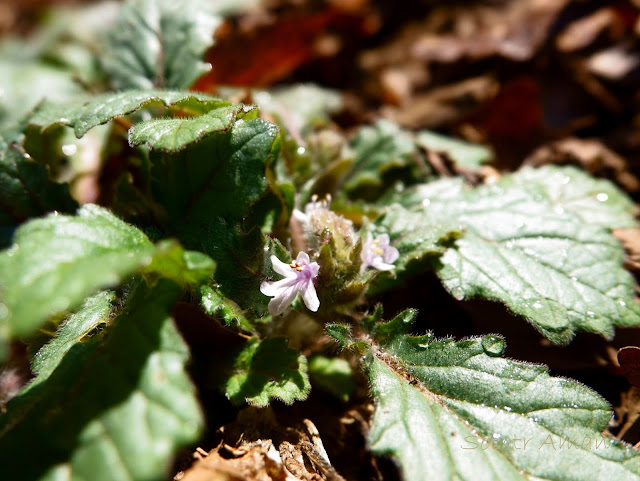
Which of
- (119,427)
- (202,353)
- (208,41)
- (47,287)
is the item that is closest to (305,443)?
(202,353)

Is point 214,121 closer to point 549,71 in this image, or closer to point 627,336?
point 627,336

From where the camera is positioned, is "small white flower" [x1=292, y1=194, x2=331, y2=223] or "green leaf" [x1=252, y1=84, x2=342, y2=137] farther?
"green leaf" [x1=252, y1=84, x2=342, y2=137]

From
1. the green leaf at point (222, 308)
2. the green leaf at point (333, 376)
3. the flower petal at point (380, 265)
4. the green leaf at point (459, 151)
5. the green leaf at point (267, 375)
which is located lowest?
the green leaf at point (333, 376)

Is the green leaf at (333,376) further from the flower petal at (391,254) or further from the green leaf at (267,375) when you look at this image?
the flower petal at (391,254)

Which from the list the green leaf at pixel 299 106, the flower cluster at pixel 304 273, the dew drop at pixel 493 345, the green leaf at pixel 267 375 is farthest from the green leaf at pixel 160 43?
the dew drop at pixel 493 345

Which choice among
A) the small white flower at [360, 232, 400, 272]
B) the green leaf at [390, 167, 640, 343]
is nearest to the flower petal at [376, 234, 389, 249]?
the small white flower at [360, 232, 400, 272]

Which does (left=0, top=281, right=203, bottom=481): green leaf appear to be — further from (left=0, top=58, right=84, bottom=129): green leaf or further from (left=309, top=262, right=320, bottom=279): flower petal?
(left=0, top=58, right=84, bottom=129): green leaf

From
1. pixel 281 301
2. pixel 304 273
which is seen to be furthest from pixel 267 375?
pixel 304 273
